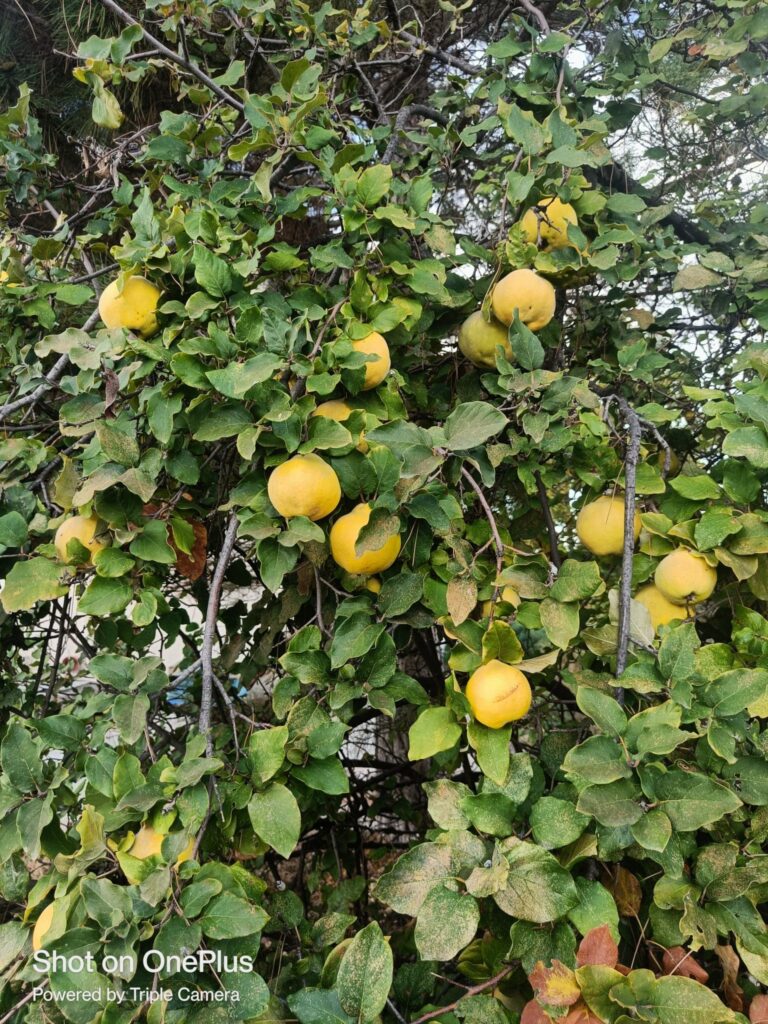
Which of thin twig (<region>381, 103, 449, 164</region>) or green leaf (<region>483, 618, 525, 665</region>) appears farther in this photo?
thin twig (<region>381, 103, 449, 164</region>)

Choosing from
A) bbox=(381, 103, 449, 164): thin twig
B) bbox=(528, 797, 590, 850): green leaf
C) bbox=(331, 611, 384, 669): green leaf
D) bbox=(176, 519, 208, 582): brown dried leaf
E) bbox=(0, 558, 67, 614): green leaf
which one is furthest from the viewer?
bbox=(381, 103, 449, 164): thin twig

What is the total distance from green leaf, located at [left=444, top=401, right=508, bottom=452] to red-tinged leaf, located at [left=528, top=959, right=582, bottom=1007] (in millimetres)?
530

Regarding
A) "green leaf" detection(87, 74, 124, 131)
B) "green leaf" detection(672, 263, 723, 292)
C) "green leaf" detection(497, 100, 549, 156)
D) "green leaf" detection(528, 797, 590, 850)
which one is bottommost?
"green leaf" detection(528, 797, 590, 850)

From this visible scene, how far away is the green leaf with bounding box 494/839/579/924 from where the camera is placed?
697 mm

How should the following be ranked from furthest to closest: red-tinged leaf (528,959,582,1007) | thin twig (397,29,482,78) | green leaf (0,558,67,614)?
thin twig (397,29,482,78) → green leaf (0,558,67,614) → red-tinged leaf (528,959,582,1007)

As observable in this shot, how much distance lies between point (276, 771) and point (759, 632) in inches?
25.2

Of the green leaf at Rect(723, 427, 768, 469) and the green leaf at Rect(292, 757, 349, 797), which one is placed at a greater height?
the green leaf at Rect(723, 427, 768, 469)

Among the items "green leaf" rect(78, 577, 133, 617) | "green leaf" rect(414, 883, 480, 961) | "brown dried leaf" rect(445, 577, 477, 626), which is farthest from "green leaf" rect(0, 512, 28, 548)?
"green leaf" rect(414, 883, 480, 961)

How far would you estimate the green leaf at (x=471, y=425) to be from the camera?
32.6 inches

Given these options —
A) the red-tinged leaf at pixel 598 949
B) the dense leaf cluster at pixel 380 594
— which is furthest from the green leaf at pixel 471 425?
the red-tinged leaf at pixel 598 949

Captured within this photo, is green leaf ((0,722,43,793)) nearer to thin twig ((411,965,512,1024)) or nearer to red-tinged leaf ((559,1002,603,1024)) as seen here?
thin twig ((411,965,512,1024))

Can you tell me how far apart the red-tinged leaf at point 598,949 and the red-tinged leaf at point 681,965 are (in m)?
0.12

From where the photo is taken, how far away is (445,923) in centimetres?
70

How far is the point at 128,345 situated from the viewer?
0.98 m
